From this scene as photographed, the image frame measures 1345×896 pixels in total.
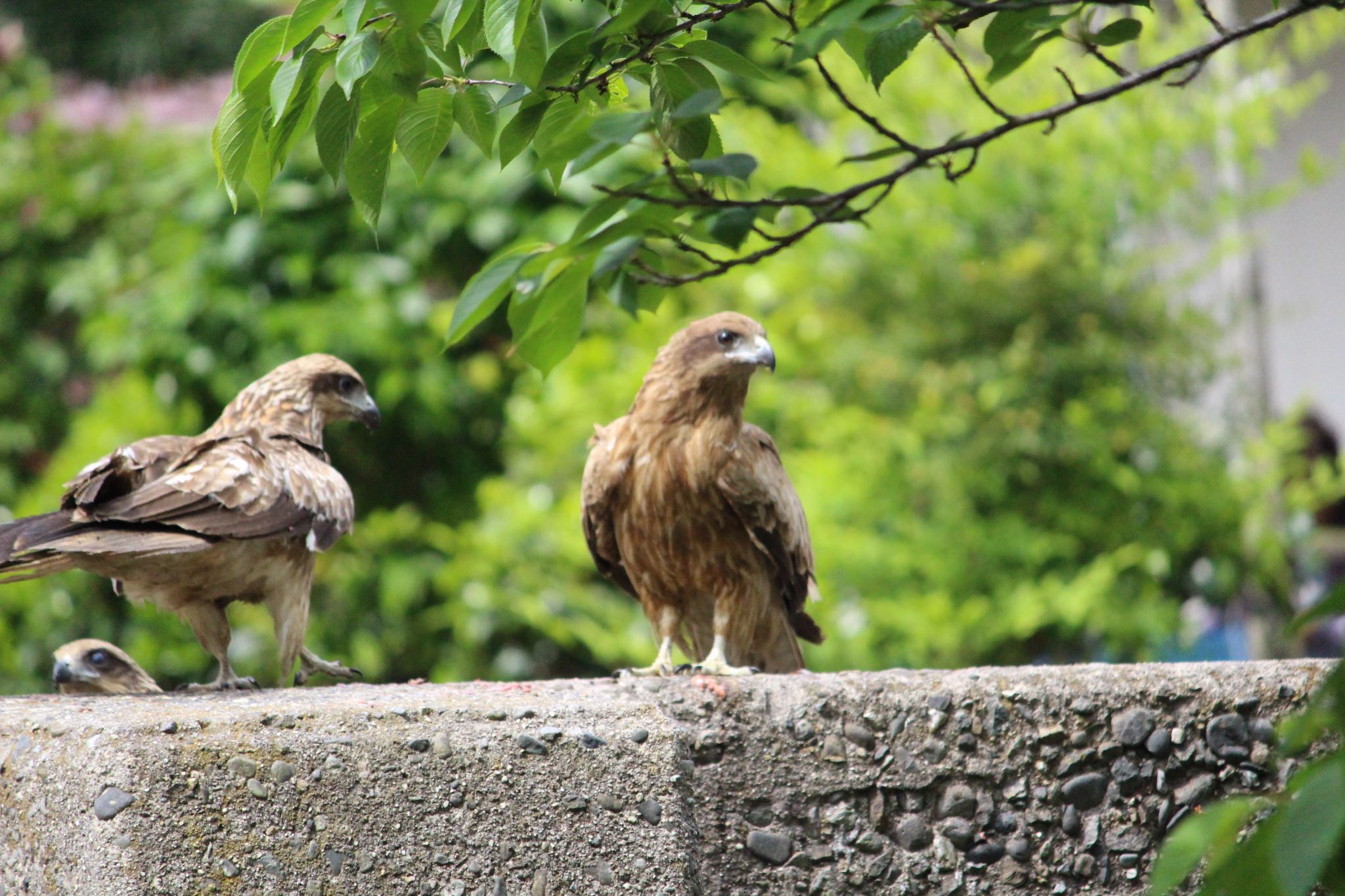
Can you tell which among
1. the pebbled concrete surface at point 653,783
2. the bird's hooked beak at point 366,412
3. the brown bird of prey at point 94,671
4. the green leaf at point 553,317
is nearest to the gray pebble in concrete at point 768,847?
the pebbled concrete surface at point 653,783

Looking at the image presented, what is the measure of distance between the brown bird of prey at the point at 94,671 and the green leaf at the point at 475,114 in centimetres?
221

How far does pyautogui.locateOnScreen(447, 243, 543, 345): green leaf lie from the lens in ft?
6.18

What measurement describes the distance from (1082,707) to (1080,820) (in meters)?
0.22

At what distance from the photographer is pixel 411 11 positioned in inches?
69.9

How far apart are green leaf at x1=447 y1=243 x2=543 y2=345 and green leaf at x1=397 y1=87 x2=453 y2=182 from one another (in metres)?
0.43

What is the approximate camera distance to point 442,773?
245 centimetres

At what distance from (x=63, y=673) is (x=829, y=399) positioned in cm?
374

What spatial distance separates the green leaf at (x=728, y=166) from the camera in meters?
1.83

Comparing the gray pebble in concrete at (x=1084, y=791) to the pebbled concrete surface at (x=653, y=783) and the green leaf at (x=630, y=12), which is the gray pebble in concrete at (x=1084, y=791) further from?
the green leaf at (x=630, y=12)

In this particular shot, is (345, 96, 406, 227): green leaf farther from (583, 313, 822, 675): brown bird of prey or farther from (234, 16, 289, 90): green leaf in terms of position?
(583, 313, 822, 675): brown bird of prey

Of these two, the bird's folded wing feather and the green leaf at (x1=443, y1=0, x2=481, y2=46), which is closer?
the green leaf at (x1=443, y1=0, x2=481, y2=46)

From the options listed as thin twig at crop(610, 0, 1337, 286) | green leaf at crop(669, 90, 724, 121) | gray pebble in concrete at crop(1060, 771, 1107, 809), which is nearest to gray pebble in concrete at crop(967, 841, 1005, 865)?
gray pebble in concrete at crop(1060, 771, 1107, 809)

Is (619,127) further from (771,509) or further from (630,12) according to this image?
(771,509)

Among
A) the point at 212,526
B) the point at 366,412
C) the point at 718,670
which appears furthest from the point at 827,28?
the point at 366,412
